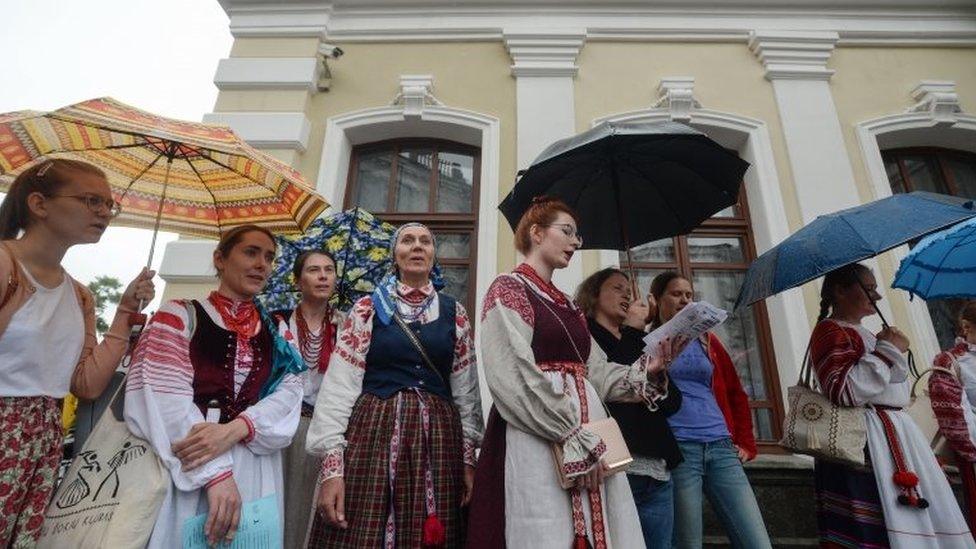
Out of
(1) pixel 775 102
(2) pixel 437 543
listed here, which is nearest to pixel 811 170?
(1) pixel 775 102

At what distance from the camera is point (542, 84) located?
5.04m

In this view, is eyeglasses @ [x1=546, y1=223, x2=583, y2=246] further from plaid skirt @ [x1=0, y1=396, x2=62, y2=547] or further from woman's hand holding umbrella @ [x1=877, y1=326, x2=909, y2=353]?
plaid skirt @ [x1=0, y1=396, x2=62, y2=547]

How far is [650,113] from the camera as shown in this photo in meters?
4.94

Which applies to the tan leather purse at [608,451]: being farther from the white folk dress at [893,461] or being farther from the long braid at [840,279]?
the long braid at [840,279]

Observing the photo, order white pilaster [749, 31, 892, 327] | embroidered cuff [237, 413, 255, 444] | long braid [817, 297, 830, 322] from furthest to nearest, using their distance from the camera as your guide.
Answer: white pilaster [749, 31, 892, 327] → long braid [817, 297, 830, 322] → embroidered cuff [237, 413, 255, 444]

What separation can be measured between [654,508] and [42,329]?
7.80 ft

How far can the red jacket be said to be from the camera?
2.86m

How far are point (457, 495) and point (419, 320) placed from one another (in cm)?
69

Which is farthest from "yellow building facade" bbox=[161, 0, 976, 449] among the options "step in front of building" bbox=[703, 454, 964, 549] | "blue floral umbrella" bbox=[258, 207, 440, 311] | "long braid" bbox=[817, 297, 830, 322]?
"long braid" bbox=[817, 297, 830, 322]

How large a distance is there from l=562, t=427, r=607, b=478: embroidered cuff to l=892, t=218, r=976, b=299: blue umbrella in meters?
2.23

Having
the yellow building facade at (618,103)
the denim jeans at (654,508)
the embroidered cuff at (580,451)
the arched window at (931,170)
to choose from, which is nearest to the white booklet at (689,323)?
the embroidered cuff at (580,451)

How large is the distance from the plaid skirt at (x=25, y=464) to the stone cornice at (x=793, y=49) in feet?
19.5

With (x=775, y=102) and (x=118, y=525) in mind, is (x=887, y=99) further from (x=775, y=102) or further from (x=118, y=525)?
(x=118, y=525)

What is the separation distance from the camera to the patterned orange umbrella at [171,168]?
1980 mm
